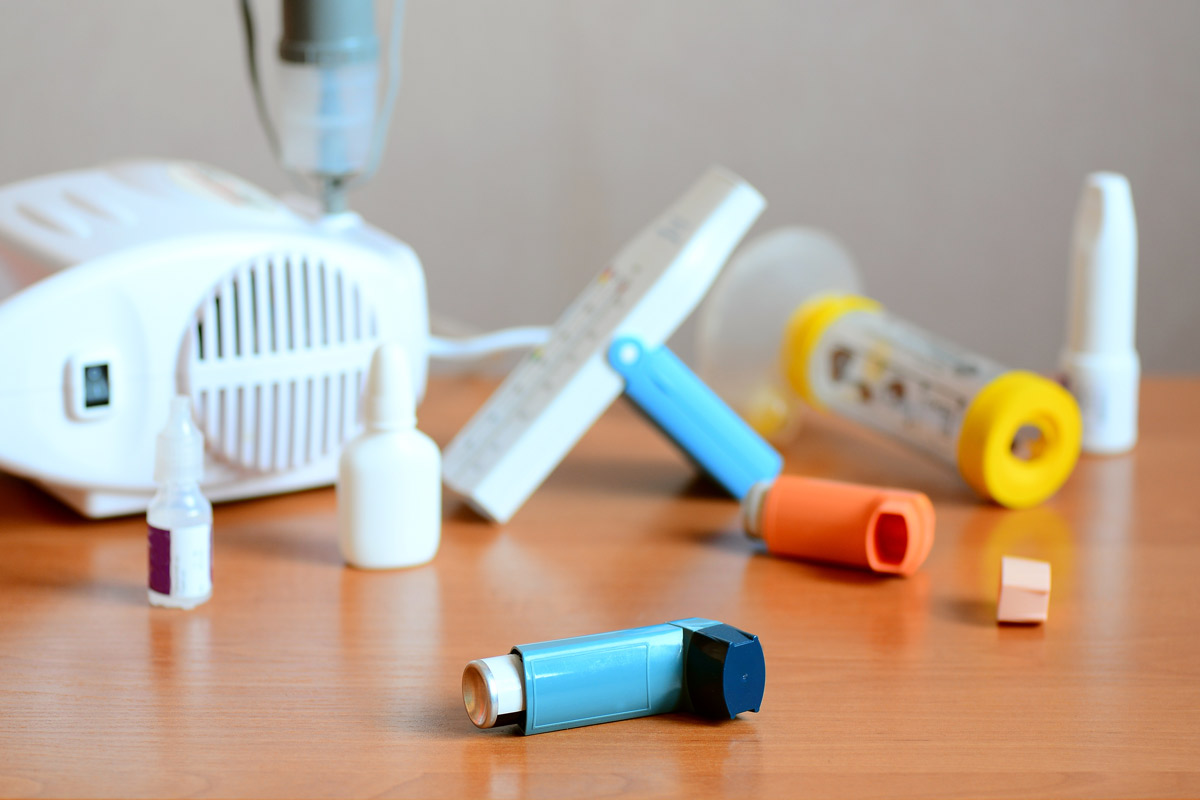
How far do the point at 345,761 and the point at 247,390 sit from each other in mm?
295

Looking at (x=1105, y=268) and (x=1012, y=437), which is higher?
(x=1105, y=268)

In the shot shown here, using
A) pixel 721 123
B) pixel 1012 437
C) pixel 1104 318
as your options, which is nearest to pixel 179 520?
pixel 1012 437

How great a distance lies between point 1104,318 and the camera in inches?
32.5

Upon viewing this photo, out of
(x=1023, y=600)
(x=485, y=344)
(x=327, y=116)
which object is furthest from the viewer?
(x=485, y=344)

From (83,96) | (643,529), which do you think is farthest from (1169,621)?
(83,96)

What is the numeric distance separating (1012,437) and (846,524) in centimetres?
16

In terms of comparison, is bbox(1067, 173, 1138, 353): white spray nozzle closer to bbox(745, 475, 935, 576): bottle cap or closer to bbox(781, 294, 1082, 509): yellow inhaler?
bbox(781, 294, 1082, 509): yellow inhaler

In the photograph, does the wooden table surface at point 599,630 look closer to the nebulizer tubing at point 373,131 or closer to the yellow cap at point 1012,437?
the yellow cap at point 1012,437

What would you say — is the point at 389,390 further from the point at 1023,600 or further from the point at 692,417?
the point at 1023,600

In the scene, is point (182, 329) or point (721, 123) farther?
point (721, 123)

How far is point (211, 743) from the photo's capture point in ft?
1.50

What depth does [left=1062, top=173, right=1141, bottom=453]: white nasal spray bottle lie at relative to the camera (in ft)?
2.68

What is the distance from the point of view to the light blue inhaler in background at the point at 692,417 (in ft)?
2.29

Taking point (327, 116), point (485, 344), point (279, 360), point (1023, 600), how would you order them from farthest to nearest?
1. point (485, 344)
2. point (327, 116)
3. point (279, 360)
4. point (1023, 600)
